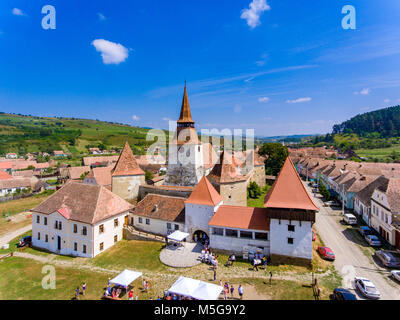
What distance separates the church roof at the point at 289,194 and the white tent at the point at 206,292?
31.1 ft

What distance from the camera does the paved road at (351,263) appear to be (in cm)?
1857

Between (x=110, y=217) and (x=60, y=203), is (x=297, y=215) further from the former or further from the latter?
(x=60, y=203)

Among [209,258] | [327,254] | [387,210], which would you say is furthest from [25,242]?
[387,210]

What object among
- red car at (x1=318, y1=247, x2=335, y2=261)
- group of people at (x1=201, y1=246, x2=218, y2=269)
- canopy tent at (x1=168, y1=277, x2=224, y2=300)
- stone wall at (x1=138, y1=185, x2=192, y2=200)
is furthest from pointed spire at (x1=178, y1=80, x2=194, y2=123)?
red car at (x1=318, y1=247, x2=335, y2=261)

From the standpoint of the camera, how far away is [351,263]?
22.5m

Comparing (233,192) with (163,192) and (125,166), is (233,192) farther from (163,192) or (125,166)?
(125,166)

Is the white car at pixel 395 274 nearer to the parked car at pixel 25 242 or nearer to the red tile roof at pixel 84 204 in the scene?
the red tile roof at pixel 84 204

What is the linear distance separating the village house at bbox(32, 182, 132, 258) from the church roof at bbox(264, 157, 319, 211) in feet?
68.7

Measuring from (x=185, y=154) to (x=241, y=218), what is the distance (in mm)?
16442

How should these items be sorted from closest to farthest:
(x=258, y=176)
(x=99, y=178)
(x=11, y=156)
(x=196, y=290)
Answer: (x=196, y=290), (x=99, y=178), (x=258, y=176), (x=11, y=156)

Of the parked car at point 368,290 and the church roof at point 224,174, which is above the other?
the church roof at point 224,174

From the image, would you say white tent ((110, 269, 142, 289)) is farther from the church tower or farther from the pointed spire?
the pointed spire

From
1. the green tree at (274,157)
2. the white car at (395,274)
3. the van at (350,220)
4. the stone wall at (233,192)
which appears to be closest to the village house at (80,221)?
the stone wall at (233,192)
